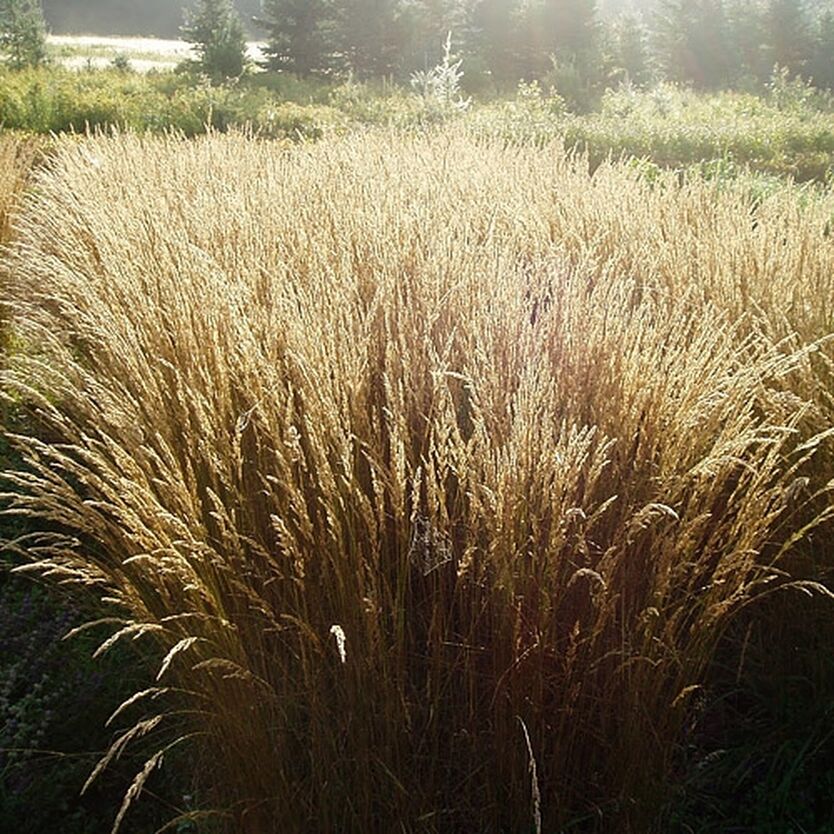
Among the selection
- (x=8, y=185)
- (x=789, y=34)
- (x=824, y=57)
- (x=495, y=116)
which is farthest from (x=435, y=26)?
(x=8, y=185)

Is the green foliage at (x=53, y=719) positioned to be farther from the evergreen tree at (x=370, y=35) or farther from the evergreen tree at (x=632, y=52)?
the evergreen tree at (x=370, y=35)

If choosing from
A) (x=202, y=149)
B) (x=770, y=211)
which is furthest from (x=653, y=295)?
(x=202, y=149)

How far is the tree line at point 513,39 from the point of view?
22.9m

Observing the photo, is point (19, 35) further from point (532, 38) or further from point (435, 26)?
point (532, 38)

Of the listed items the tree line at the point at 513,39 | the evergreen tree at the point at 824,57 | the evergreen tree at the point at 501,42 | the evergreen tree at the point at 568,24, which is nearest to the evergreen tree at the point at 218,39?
the tree line at the point at 513,39

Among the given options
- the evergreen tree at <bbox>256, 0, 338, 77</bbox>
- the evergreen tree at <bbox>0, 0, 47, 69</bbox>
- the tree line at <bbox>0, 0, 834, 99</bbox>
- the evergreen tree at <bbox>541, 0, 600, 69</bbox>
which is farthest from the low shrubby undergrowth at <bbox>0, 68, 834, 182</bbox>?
the evergreen tree at <bbox>0, 0, 47, 69</bbox>

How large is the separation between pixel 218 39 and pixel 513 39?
760 cm

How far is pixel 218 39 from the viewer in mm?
22859

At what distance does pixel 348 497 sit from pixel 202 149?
4.62m

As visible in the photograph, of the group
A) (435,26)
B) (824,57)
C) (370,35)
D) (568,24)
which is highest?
(568,24)

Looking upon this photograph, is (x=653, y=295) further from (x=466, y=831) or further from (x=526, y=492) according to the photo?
(x=466, y=831)

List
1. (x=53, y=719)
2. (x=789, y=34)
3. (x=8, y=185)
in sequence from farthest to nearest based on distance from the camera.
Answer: (x=789, y=34), (x=8, y=185), (x=53, y=719)

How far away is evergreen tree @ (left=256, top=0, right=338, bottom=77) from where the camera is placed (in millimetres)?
23000

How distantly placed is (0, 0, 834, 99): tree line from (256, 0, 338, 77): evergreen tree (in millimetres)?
26
